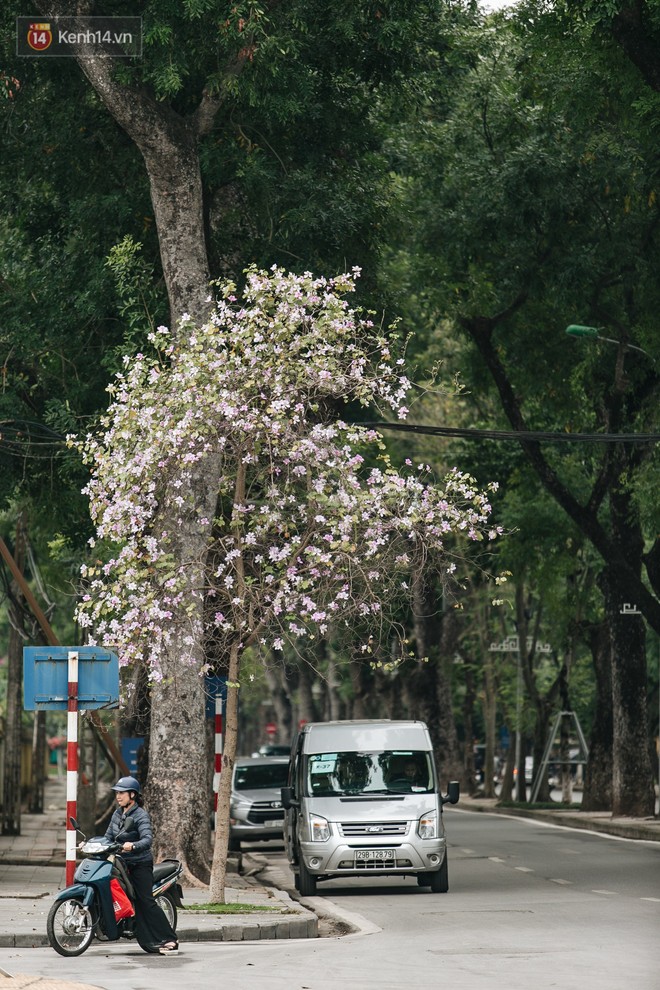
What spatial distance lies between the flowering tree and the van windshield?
136 inches

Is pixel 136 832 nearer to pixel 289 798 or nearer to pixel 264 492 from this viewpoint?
pixel 264 492

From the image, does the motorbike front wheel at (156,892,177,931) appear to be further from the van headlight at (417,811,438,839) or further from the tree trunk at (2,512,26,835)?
the tree trunk at (2,512,26,835)

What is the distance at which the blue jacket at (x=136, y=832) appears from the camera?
13906 millimetres

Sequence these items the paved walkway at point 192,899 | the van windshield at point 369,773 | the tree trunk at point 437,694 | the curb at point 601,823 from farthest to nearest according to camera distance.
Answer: the tree trunk at point 437,694 → the curb at point 601,823 → the van windshield at point 369,773 → the paved walkway at point 192,899

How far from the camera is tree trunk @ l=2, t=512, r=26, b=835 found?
36844 millimetres

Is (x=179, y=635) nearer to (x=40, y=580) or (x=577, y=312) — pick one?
(x=577, y=312)

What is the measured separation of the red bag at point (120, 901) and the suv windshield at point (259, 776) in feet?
64.1

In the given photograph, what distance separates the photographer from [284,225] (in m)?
23.8

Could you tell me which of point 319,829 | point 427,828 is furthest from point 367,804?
point 427,828

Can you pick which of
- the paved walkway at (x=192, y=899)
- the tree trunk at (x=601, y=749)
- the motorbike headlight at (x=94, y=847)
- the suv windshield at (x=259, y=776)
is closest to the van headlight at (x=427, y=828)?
the paved walkway at (x=192, y=899)

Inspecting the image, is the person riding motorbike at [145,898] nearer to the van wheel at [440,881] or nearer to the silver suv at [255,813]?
the van wheel at [440,881]

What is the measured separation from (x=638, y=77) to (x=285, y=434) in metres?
8.06

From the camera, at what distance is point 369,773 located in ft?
69.1

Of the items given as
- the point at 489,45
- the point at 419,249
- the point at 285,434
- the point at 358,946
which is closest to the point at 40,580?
the point at 419,249
